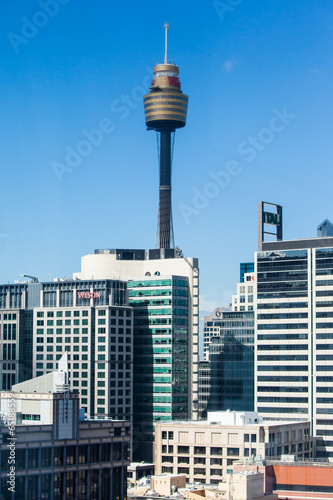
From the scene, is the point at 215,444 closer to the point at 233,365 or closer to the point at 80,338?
the point at 80,338

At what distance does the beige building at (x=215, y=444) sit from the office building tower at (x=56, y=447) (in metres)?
35.6

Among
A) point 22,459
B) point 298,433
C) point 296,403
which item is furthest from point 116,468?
point 296,403

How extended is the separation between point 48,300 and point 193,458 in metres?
49.7

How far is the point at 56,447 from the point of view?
101 meters

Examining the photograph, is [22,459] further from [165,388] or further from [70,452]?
[165,388]

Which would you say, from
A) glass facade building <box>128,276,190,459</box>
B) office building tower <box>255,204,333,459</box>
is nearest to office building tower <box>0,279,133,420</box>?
glass facade building <box>128,276,190,459</box>

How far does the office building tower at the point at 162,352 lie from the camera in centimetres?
18377

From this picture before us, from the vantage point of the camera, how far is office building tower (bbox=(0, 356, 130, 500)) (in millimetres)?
96500

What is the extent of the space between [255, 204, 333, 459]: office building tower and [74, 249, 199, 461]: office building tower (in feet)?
52.8

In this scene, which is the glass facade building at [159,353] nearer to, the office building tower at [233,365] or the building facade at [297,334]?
the office building tower at [233,365]

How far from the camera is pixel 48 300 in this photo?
18512cm

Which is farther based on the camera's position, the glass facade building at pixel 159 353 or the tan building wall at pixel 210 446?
the glass facade building at pixel 159 353

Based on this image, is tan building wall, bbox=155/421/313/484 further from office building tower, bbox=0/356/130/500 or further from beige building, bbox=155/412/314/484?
office building tower, bbox=0/356/130/500

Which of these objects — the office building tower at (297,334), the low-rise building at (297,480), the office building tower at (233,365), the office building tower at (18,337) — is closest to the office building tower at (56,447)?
the low-rise building at (297,480)
